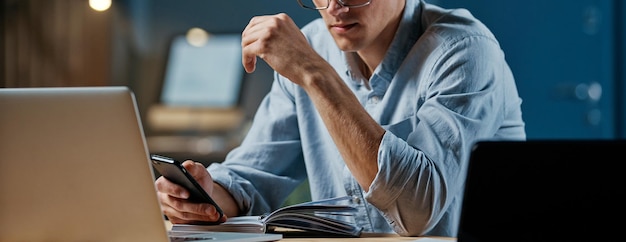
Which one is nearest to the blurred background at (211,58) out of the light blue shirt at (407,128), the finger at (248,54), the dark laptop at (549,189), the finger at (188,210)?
the light blue shirt at (407,128)

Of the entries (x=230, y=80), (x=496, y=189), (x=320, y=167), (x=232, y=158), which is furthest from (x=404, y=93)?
(x=230, y=80)

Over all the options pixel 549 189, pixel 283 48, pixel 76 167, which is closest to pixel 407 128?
pixel 283 48

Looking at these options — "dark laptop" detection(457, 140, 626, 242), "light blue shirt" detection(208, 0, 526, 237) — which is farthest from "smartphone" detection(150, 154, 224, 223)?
"dark laptop" detection(457, 140, 626, 242)

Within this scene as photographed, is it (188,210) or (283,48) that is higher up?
(283,48)

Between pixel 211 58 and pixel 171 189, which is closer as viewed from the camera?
pixel 171 189

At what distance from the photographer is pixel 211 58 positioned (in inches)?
146

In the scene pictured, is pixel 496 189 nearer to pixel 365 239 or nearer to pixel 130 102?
pixel 130 102

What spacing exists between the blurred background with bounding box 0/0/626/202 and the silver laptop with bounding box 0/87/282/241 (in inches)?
93.1

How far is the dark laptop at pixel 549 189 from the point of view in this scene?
922mm

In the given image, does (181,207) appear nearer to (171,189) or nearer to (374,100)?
(171,189)

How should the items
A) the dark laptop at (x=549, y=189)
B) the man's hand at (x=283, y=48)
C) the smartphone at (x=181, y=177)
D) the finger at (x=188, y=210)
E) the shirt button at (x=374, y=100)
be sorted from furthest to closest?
the shirt button at (x=374, y=100) < the man's hand at (x=283, y=48) < the finger at (x=188, y=210) < the smartphone at (x=181, y=177) < the dark laptop at (x=549, y=189)

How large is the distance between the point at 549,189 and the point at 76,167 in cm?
62

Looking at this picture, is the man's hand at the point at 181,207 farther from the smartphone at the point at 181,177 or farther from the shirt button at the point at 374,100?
the shirt button at the point at 374,100

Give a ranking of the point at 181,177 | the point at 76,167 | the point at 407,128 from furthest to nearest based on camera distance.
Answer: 1. the point at 407,128
2. the point at 181,177
3. the point at 76,167
